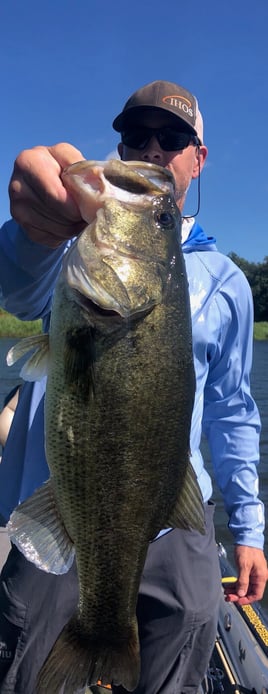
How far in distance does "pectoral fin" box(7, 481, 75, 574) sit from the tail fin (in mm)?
280

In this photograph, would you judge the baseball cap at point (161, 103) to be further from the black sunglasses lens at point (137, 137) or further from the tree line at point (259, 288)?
the tree line at point (259, 288)

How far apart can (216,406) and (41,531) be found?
1436 millimetres

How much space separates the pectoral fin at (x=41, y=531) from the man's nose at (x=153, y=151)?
1.61m

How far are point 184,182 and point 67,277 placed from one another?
4.55ft

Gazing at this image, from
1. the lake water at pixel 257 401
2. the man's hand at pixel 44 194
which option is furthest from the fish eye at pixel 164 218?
the lake water at pixel 257 401

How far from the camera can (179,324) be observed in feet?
5.49

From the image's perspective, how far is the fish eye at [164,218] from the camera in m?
1.72

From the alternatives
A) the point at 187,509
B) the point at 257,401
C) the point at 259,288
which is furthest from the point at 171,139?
the point at 259,288

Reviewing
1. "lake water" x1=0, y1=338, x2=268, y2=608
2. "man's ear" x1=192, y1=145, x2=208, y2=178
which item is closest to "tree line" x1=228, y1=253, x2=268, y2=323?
"lake water" x1=0, y1=338, x2=268, y2=608

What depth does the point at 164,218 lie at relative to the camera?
5.69 ft

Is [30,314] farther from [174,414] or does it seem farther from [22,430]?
[174,414]

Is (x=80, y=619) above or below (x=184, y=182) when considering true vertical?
below

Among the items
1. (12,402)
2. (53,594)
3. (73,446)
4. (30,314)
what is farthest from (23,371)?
(12,402)

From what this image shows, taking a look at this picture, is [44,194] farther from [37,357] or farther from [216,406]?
[216,406]
